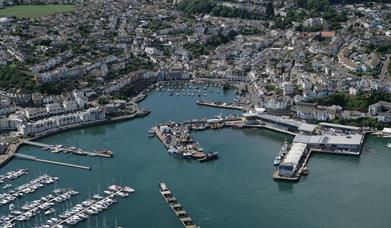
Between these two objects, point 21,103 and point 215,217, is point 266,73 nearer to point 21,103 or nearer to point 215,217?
point 21,103

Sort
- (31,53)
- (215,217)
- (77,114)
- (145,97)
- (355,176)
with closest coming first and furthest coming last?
(215,217), (355,176), (77,114), (145,97), (31,53)

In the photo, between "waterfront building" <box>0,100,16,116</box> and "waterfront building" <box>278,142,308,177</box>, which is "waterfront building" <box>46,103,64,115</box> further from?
"waterfront building" <box>278,142,308,177</box>

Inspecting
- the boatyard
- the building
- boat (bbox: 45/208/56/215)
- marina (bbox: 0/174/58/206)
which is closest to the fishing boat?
the boatyard

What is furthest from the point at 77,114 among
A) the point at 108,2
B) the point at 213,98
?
the point at 108,2

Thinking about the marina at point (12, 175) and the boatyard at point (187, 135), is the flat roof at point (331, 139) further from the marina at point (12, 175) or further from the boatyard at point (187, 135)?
the marina at point (12, 175)

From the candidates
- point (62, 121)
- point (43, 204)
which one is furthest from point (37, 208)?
point (62, 121)

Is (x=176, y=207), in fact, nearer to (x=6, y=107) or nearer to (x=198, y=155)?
(x=198, y=155)
